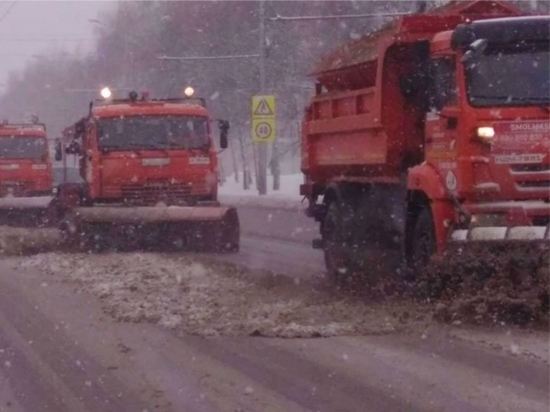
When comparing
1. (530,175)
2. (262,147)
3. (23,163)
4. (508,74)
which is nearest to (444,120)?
(508,74)

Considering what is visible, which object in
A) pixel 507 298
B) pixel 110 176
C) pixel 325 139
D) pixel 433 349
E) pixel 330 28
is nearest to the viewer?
pixel 433 349

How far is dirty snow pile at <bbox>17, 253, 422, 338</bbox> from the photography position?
11.0 metres

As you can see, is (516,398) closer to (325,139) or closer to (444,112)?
(444,112)

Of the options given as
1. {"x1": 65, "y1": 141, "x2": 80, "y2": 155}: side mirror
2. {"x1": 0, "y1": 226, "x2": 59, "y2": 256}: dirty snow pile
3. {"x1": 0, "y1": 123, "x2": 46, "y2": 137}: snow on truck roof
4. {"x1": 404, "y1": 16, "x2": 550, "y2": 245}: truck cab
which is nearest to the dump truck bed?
{"x1": 404, "y1": 16, "x2": 550, "y2": 245}: truck cab

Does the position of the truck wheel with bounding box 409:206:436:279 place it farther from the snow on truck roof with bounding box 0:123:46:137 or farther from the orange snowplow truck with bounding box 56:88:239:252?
the snow on truck roof with bounding box 0:123:46:137

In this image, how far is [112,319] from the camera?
1172cm

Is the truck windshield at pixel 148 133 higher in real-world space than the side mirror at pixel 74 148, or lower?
higher

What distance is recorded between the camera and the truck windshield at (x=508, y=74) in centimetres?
1202

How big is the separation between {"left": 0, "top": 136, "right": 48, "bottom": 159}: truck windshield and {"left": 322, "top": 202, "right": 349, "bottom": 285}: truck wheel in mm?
15243

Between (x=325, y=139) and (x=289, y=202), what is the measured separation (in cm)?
2317

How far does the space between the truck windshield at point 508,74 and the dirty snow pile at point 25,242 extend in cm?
987

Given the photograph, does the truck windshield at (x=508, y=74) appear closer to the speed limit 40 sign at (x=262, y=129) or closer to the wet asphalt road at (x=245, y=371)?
the wet asphalt road at (x=245, y=371)

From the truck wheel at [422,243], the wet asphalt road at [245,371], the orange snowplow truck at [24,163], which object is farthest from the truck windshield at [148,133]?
the wet asphalt road at [245,371]

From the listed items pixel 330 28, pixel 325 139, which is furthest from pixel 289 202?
pixel 325 139
